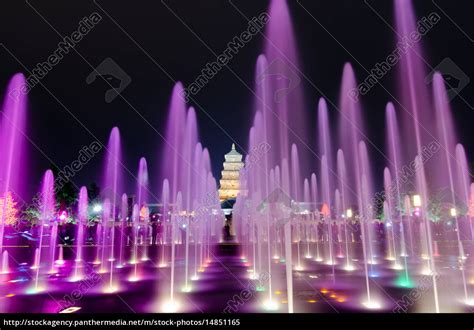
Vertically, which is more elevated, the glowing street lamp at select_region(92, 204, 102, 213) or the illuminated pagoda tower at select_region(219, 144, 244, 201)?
the illuminated pagoda tower at select_region(219, 144, 244, 201)

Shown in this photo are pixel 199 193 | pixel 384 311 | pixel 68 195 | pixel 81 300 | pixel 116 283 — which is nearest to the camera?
pixel 384 311

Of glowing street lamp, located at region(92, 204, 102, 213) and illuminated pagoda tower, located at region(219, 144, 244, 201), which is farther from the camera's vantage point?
illuminated pagoda tower, located at region(219, 144, 244, 201)

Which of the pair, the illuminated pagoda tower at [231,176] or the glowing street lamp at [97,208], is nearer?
the glowing street lamp at [97,208]

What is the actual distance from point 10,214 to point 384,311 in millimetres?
46774

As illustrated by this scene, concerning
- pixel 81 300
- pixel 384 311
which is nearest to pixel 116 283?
pixel 81 300

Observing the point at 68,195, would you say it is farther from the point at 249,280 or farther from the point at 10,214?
the point at 249,280

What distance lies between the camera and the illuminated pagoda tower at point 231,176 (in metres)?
82.9

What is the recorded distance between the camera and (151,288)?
8844 millimetres

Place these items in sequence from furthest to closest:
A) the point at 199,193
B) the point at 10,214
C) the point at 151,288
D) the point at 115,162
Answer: the point at 10,214, the point at 199,193, the point at 115,162, the point at 151,288

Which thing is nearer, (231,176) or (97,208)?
(97,208)

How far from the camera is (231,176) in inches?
3383

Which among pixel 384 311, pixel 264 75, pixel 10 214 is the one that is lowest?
pixel 384 311

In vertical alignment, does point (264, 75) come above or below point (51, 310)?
above

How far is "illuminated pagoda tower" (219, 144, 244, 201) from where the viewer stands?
272ft
